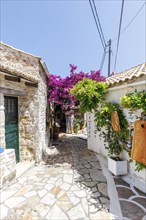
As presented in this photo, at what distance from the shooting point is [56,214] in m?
3.18

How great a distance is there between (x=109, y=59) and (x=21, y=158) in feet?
42.6

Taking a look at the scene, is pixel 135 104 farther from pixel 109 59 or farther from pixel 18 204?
pixel 109 59

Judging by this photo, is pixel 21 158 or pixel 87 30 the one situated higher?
pixel 87 30

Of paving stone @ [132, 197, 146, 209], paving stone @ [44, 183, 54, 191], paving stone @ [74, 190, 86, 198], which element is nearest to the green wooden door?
paving stone @ [44, 183, 54, 191]

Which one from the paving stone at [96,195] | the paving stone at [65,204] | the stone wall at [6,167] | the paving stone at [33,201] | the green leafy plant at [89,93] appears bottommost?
the paving stone at [96,195]

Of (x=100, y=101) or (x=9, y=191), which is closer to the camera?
(x=9, y=191)

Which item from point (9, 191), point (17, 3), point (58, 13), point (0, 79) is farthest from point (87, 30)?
point (9, 191)

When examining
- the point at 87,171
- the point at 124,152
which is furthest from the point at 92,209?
the point at 124,152

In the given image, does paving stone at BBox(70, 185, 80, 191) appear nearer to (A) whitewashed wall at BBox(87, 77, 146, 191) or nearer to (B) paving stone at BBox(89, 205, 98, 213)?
(B) paving stone at BBox(89, 205, 98, 213)

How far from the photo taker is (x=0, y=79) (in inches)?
183

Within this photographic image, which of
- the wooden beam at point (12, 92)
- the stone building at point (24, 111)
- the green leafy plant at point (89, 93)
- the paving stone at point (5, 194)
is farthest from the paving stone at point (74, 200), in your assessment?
the wooden beam at point (12, 92)

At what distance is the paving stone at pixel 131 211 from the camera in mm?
3127

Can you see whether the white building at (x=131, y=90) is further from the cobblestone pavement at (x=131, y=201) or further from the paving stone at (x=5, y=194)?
the paving stone at (x=5, y=194)

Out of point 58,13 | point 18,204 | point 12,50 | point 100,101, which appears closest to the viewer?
point 18,204
